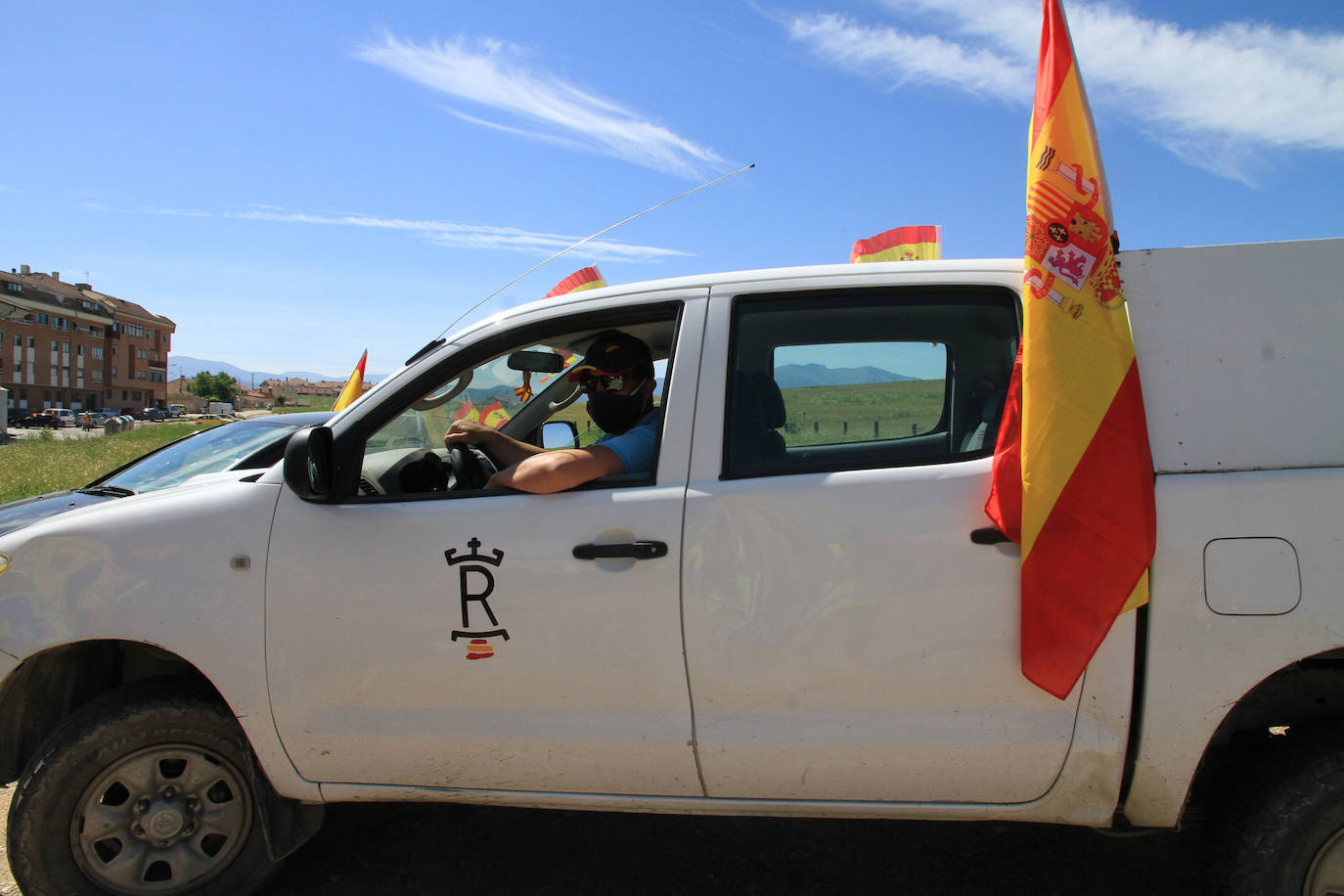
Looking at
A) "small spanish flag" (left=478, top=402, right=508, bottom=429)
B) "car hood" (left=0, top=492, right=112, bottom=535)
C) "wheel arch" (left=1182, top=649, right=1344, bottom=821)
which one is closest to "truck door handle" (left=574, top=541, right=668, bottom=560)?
"small spanish flag" (left=478, top=402, right=508, bottom=429)

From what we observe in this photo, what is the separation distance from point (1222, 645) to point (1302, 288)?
905 mm

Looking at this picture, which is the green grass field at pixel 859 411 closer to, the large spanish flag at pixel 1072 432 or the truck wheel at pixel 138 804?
the large spanish flag at pixel 1072 432

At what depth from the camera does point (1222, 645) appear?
214 centimetres

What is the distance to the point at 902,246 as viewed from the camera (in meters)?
5.49

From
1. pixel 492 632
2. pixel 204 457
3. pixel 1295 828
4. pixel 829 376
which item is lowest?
pixel 1295 828

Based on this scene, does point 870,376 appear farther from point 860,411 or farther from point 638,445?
point 638,445

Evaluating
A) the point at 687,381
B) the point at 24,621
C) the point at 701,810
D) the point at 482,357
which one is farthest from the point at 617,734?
the point at 24,621

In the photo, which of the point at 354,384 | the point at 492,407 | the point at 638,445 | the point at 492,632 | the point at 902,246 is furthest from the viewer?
the point at 354,384

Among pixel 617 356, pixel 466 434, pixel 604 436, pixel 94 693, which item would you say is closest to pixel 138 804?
pixel 94 693

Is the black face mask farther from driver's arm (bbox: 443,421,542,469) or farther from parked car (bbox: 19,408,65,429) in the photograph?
parked car (bbox: 19,408,65,429)

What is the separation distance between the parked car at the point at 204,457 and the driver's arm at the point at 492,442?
9.99 ft

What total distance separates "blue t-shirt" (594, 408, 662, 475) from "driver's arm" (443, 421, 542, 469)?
313 mm

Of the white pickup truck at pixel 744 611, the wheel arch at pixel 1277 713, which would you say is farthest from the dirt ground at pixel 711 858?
the wheel arch at pixel 1277 713

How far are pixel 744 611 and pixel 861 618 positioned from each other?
0.31 meters
